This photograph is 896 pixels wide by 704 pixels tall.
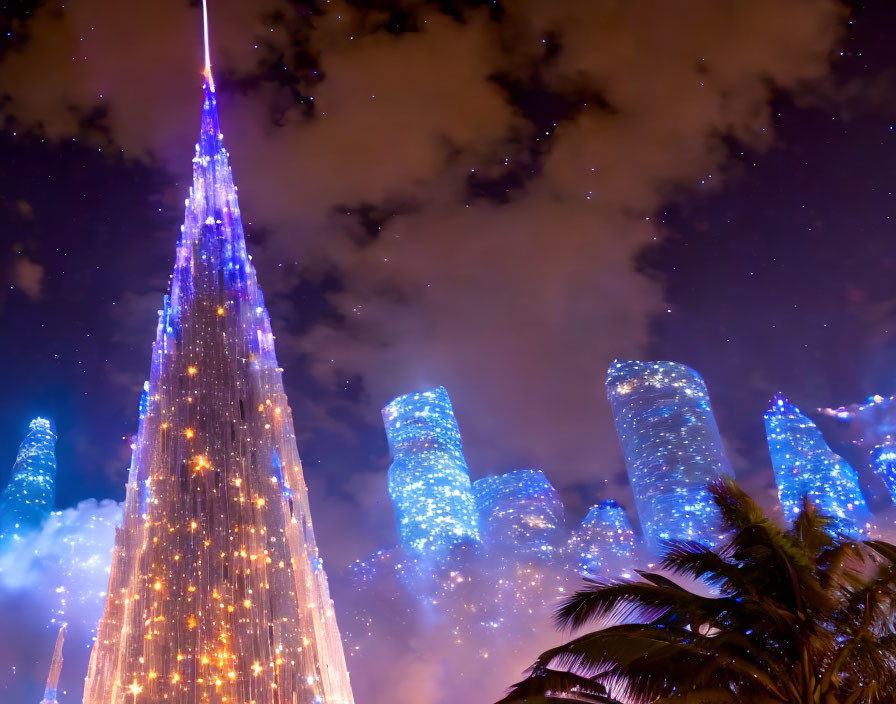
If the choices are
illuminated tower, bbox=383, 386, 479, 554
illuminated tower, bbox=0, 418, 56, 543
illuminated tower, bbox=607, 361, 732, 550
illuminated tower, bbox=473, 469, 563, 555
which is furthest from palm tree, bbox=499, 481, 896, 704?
illuminated tower, bbox=607, 361, 732, 550

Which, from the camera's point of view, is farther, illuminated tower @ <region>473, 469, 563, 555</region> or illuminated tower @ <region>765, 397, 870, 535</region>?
illuminated tower @ <region>473, 469, 563, 555</region>

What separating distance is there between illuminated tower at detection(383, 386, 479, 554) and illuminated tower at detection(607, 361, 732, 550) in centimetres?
1522

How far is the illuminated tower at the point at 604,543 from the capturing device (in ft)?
177

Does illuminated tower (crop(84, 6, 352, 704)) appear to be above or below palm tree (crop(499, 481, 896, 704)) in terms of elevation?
above

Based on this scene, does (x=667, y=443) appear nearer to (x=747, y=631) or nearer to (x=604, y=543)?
(x=604, y=543)

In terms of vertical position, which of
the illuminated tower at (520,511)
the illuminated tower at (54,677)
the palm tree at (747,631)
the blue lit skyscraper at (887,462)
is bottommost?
the palm tree at (747,631)

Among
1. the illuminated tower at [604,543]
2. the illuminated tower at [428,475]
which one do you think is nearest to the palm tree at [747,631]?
the illuminated tower at [604,543]

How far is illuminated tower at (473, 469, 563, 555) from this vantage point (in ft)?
201

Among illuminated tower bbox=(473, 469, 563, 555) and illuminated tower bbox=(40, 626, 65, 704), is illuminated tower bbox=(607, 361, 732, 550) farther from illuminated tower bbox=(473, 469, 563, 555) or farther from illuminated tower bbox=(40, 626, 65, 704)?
illuminated tower bbox=(40, 626, 65, 704)

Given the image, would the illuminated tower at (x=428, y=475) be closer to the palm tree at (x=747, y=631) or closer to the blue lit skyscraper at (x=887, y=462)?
the blue lit skyscraper at (x=887, y=462)

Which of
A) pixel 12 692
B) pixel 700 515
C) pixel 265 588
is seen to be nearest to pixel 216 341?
pixel 265 588

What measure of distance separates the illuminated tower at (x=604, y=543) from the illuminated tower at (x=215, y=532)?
109 feet

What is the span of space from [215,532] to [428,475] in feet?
135

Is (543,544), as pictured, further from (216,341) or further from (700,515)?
(216,341)
